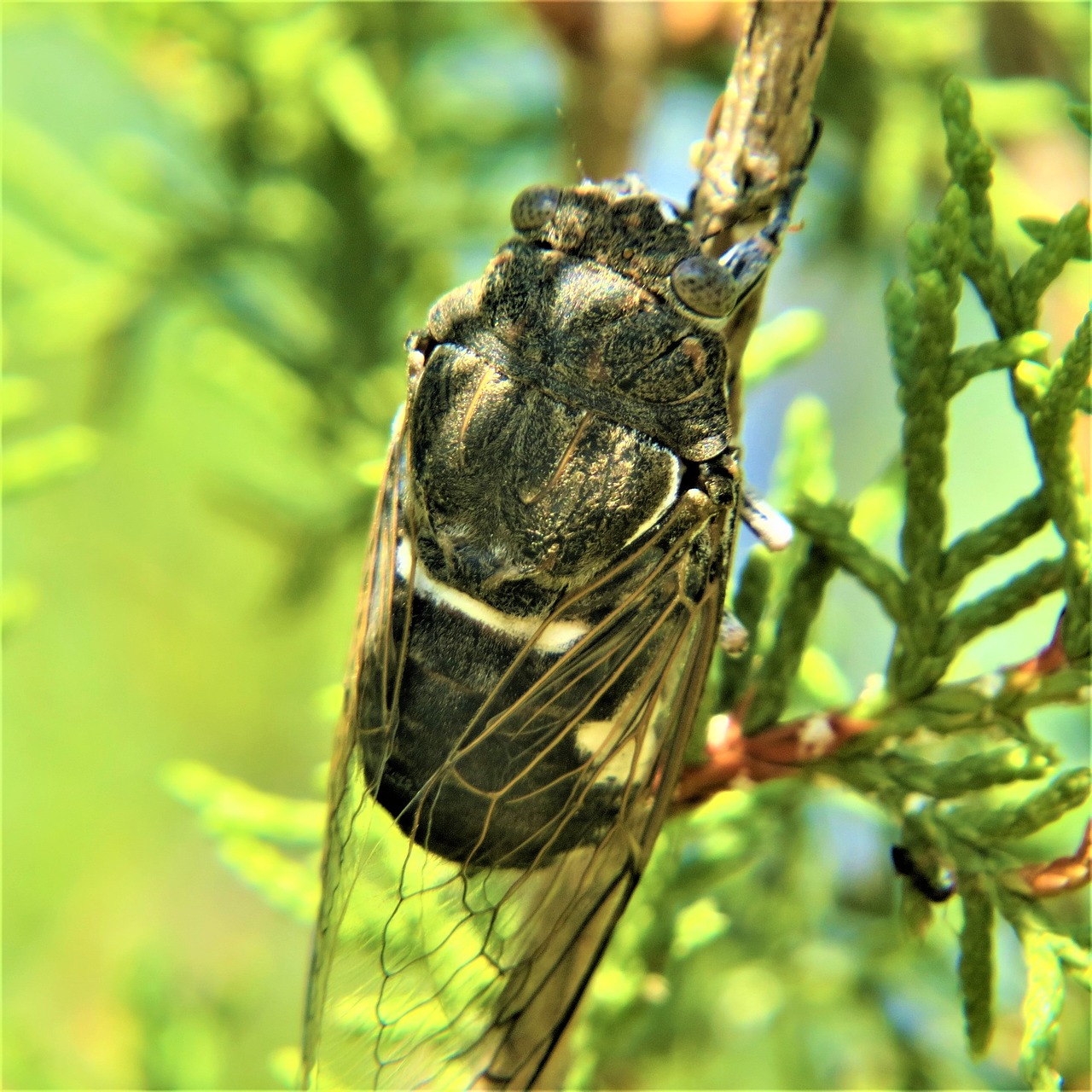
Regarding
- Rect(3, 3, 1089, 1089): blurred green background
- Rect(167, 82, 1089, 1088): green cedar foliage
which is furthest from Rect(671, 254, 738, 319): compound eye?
Rect(3, 3, 1089, 1089): blurred green background

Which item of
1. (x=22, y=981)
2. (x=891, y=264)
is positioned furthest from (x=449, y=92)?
(x=22, y=981)

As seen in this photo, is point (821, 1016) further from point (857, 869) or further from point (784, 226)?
point (784, 226)

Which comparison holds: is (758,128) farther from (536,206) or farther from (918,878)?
(918,878)

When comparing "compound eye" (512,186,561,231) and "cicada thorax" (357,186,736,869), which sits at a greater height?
"compound eye" (512,186,561,231)

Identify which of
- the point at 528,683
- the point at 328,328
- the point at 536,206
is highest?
the point at 328,328

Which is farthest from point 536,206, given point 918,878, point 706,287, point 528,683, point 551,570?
point 918,878

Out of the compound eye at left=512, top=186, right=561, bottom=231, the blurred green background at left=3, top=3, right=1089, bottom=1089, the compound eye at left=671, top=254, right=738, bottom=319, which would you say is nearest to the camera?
the compound eye at left=671, top=254, right=738, bottom=319

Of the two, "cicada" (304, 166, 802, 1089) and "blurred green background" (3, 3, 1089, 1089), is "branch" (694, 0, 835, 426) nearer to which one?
"cicada" (304, 166, 802, 1089)

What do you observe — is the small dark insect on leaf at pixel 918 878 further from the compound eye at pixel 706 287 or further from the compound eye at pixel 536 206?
the compound eye at pixel 536 206
